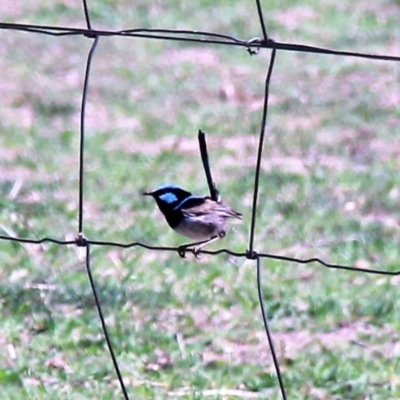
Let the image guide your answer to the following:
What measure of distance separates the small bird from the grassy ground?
2.45 feet

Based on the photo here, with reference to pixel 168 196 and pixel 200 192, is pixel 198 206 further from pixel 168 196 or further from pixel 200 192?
pixel 200 192

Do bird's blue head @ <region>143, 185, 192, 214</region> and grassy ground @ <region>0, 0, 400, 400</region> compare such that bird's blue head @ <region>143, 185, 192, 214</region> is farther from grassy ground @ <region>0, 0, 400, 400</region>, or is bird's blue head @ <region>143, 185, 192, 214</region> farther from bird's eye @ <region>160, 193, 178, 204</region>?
grassy ground @ <region>0, 0, 400, 400</region>

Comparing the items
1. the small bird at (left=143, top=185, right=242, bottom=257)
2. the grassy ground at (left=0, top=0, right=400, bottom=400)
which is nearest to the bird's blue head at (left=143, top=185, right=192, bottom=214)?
the small bird at (left=143, top=185, right=242, bottom=257)

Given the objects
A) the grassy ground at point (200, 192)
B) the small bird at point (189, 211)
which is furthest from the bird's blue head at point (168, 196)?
the grassy ground at point (200, 192)

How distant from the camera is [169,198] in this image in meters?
2.81

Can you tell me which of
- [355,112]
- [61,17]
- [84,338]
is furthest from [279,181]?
[61,17]

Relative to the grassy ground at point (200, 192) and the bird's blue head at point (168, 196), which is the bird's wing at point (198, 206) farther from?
the grassy ground at point (200, 192)

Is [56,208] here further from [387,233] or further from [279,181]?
[387,233]

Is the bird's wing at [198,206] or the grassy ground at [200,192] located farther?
the grassy ground at [200,192]

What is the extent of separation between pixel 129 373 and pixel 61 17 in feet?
17.9

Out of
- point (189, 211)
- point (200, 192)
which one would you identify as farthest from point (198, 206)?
point (200, 192)

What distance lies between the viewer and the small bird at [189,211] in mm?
2754

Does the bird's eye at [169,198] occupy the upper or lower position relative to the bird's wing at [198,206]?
upper

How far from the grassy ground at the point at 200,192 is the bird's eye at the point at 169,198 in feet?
2.67
